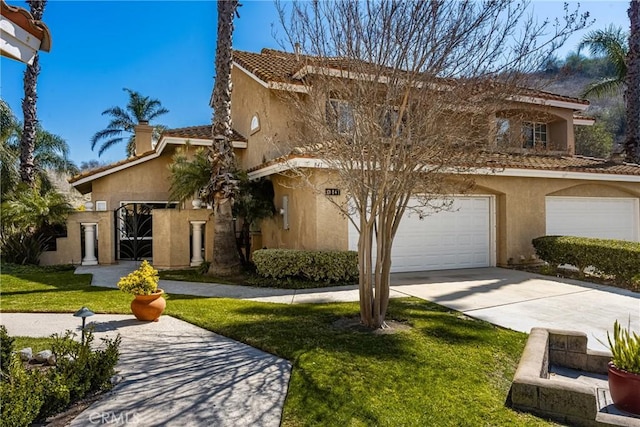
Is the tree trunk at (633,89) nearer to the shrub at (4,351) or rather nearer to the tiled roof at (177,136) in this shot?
the tiled roof at (177,136)

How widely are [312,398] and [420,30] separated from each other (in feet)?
18.0

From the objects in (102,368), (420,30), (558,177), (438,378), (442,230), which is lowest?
(438,378)

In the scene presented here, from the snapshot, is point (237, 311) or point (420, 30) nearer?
point (420, 30)

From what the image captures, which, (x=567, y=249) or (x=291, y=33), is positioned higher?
(x=291, y=33)

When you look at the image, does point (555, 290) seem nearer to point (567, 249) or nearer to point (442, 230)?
point (567, 249)

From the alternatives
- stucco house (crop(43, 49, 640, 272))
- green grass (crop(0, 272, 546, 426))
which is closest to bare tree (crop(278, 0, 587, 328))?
green grass (crop(0, 272, 546, 426))

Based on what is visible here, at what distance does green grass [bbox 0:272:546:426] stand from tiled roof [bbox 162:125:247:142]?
28.8 feet

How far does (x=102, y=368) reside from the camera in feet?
15.6

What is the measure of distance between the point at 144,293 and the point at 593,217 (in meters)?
17.4

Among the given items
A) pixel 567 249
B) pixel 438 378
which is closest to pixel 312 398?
pixel 438 378

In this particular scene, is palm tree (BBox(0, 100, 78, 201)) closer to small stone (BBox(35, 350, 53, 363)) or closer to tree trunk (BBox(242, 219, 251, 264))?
tree trunk (BBox(242, 219, 251, 264))

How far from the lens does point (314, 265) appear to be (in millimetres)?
12039

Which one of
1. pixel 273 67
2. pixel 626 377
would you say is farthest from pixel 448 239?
pixel 626 377

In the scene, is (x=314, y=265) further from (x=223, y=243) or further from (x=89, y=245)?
(x=89, y=245)
